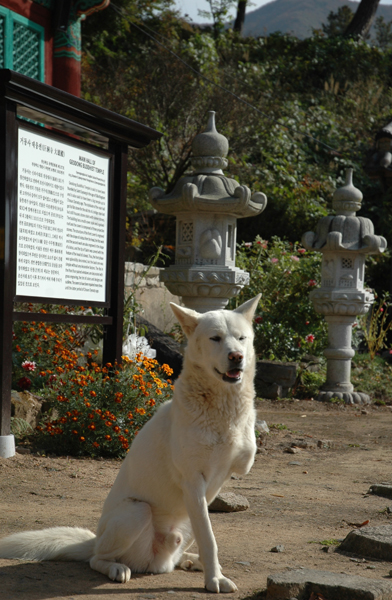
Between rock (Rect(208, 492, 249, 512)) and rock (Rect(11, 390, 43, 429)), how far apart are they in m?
2.25

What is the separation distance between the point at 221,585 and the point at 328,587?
46 centimetres

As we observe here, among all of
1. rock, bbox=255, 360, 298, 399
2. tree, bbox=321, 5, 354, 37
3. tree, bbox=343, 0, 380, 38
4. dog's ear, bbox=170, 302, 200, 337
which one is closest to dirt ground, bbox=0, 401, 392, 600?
dog's ear, bbox=170, 302, 200, 337

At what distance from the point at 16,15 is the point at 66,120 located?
377 cm

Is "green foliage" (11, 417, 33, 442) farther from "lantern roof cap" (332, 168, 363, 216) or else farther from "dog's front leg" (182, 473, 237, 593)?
"lantern roof cap" (332, 168, 363, 216)

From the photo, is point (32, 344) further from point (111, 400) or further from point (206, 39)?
point (206, 39)

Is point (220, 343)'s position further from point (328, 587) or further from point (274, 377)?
point (274, 377)

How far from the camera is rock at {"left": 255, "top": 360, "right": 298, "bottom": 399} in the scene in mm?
9266

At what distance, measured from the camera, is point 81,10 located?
916 cm

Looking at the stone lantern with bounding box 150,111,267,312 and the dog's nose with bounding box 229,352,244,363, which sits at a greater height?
the stone lantern with bounding box 150,111,267,312

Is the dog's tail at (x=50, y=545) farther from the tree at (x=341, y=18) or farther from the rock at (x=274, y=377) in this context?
the tree at (x=341, y=18)

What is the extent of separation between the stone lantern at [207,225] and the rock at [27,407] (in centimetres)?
213

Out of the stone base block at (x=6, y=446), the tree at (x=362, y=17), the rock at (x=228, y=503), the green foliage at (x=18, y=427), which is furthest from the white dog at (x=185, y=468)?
the tree at (x=362, y=17)

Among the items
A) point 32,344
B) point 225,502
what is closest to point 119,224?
point 32,344

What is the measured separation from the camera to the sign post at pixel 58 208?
205 inches
